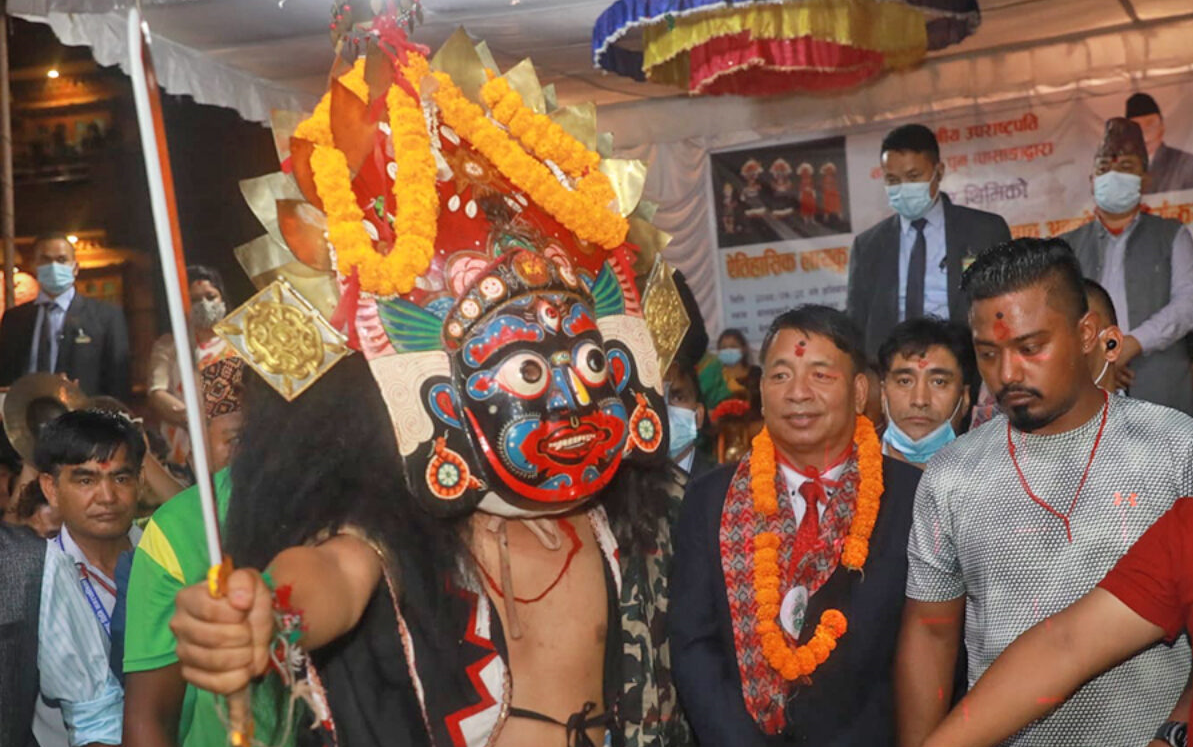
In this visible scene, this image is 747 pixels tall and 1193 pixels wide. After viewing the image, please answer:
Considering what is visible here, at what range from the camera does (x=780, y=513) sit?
3396mm

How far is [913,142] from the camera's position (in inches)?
278

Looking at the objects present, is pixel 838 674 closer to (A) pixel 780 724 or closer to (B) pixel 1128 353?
(A) pixel 780 724

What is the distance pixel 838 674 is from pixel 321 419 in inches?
51.6

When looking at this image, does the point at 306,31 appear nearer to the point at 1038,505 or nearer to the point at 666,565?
the point at 666,565

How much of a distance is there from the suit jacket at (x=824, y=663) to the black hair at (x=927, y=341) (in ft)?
3.80

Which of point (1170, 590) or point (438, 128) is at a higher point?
point (438, 128)

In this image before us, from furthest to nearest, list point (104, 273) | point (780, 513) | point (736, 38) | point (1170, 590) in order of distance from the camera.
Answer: point (104, 273), point (736, 38), point (780, 513), point (1170, 590)

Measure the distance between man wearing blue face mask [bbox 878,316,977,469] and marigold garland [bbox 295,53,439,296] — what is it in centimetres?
206

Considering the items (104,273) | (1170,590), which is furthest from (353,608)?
(104,273)

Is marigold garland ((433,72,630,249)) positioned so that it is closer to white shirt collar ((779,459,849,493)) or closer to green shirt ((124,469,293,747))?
white shirt collar ((779,459,849,493))

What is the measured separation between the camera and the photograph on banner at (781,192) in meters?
9.76

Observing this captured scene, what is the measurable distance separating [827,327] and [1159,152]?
6.10 metres

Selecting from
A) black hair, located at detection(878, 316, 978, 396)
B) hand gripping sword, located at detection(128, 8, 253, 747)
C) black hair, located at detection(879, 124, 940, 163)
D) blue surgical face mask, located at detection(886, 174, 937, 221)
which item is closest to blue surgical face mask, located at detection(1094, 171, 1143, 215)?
black hair, located at detection(879, 124, 940, 163)

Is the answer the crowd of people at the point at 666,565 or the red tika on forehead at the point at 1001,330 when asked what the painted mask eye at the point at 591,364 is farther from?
the red tika on forehead at the point at 1001,330
